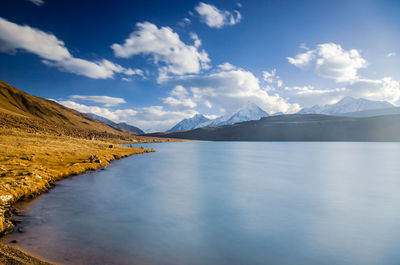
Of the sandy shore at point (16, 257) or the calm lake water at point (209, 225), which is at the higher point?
the sandy shore at point (16, 257)

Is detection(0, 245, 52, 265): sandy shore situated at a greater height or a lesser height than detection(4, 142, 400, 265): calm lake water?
greater

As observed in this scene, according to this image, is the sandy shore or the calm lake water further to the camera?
the calm lake water

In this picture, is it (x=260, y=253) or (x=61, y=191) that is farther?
(x=61, y=191)

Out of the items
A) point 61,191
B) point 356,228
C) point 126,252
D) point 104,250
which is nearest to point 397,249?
point 356,228

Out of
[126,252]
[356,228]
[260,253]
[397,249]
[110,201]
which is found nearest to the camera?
[126,252]

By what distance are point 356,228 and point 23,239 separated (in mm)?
23967

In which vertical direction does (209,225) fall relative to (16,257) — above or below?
below

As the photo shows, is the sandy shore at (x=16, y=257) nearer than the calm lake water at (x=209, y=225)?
Yes

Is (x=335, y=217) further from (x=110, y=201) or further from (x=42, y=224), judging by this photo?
(x=42, y=224)

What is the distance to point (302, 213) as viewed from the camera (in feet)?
67.5

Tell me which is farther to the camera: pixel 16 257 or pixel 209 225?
pixel 209 225

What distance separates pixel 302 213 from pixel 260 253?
1012cm

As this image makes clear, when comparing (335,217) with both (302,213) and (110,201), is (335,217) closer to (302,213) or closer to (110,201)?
(302,213)

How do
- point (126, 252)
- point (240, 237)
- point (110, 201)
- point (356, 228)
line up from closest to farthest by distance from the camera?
point (126, 252)
point (240, 237)
point (356, 228)
point (110, 201)
